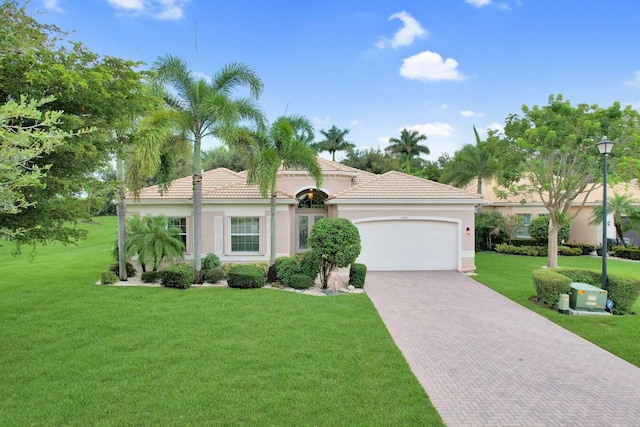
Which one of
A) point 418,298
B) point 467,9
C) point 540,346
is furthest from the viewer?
point 467,9

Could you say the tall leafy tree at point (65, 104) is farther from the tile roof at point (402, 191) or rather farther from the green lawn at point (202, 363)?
the tile roof at point (402, 191)

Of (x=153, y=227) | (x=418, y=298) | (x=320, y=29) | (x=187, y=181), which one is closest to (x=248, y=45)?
(x=320, y=29)

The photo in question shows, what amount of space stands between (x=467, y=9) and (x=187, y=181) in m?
15.5

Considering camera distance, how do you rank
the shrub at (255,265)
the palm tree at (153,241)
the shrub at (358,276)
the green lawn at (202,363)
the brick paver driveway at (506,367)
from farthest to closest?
the shrub at (255,265) → the palm tree at (153,241) → the shrub at (358,276) → the brick paver driveway at (506,367) → the green lawn at (202,363)

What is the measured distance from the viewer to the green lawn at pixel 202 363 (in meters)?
4.84

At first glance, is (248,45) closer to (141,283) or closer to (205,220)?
(205,220)

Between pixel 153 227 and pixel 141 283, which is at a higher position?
pixel 153 227

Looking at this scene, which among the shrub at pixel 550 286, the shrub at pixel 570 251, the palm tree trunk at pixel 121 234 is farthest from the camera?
the shrub at pixel 570 251

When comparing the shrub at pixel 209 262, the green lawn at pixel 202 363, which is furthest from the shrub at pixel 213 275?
the green lawn at pixel 202 363

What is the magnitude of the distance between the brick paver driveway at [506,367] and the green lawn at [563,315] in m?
0.42

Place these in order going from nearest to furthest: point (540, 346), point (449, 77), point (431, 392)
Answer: point (431, 392)
point (540, 346)
point (449, 77)

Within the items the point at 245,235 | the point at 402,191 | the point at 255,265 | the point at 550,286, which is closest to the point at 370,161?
the point at 402,191

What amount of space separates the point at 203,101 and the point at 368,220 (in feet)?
28.0

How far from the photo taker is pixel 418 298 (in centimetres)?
1158
